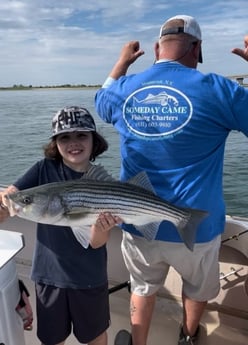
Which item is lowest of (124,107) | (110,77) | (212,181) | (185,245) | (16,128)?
(16,128)

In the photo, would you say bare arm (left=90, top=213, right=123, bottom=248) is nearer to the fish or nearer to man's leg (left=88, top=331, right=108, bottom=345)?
the fish

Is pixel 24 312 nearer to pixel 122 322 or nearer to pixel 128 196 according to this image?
pixel 128 196

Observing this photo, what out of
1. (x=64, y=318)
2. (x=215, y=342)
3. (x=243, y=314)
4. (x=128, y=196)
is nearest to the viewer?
(x=128, y=196)

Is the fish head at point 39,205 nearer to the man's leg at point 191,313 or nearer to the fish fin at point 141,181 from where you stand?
the fish fin at point 141,181

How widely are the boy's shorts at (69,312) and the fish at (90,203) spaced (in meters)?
0.38

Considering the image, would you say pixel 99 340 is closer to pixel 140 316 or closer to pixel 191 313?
pixel 140 316

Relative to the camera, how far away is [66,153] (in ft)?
6.48

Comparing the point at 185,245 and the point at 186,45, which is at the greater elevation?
the point at 186,45

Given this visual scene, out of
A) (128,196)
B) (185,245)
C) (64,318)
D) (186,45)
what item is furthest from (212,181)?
(64,318)

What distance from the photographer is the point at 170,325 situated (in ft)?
9.42

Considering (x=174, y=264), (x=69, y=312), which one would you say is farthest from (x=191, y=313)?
(x=69, y=312)

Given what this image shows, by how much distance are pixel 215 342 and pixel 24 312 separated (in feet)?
4.46

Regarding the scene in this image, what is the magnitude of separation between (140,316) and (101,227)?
32.9 inches

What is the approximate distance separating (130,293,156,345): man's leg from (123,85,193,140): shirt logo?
3.10 ft
